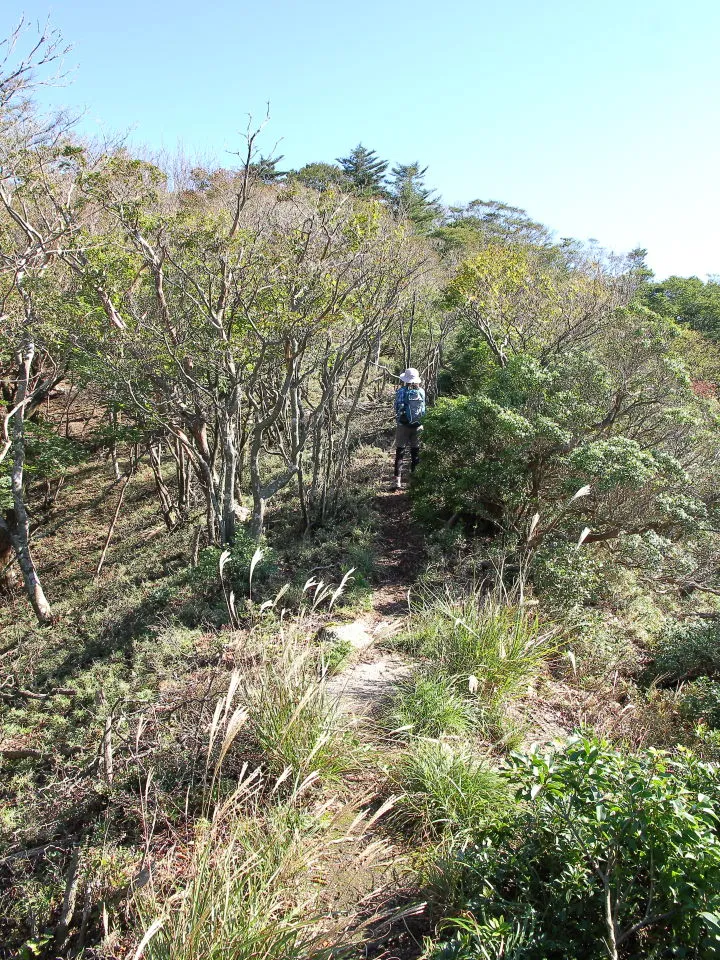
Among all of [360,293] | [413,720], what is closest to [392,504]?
[360,293]

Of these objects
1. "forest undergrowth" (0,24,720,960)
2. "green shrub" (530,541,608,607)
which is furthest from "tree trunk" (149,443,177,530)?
"green shrub" (530,541,608,607)

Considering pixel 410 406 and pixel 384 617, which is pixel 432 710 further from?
pixel 410 406

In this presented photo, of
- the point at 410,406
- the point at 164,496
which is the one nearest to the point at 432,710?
the point at 410,406

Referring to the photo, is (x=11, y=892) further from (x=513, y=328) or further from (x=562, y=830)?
(x=513, y=328)

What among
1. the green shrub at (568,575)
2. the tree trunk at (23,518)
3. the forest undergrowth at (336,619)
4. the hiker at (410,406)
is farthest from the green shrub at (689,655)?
the tree trunk at (23,518)

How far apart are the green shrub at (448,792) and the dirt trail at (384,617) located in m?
0.62

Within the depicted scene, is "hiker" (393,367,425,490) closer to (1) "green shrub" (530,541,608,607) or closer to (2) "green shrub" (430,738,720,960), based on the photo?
(1) "green shrub" (530,541,608,607)

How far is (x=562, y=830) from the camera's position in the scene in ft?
8.01

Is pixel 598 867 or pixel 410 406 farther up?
pixel 410 406

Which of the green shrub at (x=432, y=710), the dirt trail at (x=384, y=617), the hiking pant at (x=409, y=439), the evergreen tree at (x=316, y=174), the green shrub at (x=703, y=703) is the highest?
the evergreen tree at (x=316, y=174)

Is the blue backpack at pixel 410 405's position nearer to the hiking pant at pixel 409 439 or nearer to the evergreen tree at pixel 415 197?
the hiking pant at pixel 409 439

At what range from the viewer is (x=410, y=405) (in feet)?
→ 30.4

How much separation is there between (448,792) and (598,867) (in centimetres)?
109

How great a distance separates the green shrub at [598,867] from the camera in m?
2.13
